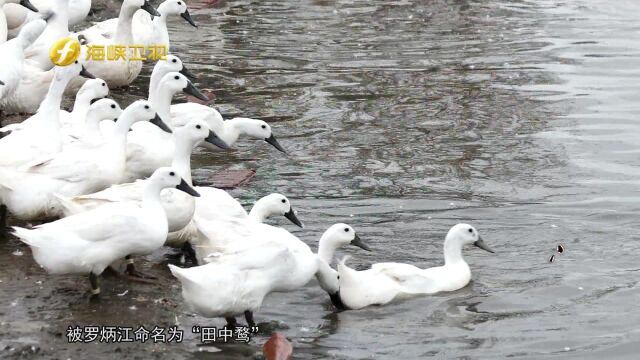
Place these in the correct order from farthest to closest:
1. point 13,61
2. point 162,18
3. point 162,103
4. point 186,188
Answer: point 162,18 < point 13,61 < point 162,103 < point 186,188

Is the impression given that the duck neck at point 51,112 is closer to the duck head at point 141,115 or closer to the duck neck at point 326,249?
the duck head at point 141,115

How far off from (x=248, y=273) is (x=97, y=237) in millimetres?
951

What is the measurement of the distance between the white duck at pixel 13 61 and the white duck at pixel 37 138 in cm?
94

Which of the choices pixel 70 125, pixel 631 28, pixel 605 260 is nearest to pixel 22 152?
pixel 70 125

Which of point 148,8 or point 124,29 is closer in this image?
point 124,29

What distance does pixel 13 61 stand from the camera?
10.9 metres

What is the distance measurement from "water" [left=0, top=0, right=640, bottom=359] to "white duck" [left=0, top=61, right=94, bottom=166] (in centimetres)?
66

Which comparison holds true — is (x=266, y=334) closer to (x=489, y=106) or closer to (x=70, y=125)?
(x=70, y=125)

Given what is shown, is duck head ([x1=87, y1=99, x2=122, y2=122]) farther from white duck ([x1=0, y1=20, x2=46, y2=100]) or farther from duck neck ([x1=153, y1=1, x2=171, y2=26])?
duck neck ([x1=153, y1=1, x2=171, y2=26])

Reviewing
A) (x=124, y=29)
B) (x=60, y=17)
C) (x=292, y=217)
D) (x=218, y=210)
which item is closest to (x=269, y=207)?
(x=292, y=217)

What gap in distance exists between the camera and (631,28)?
1719 centimetres

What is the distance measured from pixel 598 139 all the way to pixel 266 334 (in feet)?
18.8

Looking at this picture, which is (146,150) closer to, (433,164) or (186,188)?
(186,188)

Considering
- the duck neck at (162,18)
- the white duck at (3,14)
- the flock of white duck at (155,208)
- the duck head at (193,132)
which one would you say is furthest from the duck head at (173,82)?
the duck neck at (162,18)
